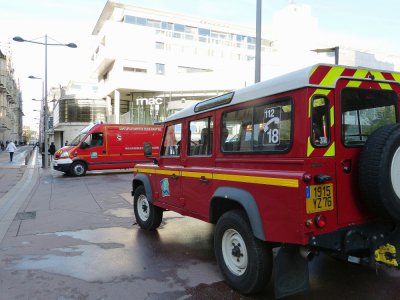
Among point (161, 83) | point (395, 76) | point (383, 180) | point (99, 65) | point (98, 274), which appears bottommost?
point (98, 274)

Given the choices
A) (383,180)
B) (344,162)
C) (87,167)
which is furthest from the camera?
(87,167)

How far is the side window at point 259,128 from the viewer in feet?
12.0

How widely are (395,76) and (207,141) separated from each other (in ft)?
7.71

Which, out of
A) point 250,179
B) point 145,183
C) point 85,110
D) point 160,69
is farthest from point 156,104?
point 250,179

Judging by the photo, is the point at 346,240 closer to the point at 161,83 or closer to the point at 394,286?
the point at 394,286

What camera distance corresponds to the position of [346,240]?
3434mm

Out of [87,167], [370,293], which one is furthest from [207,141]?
[87,167]

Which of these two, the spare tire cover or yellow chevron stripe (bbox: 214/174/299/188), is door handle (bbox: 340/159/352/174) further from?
yellow chevron stripe (bbox: 214/174/299/188)

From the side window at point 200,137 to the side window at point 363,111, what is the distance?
72.0 inches

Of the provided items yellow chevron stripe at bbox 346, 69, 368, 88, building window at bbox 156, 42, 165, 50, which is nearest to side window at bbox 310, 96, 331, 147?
yellow chevron stripe at bbox 346, 69, 368, 88

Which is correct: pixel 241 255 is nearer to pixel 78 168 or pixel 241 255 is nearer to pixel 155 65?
pixel 78 168

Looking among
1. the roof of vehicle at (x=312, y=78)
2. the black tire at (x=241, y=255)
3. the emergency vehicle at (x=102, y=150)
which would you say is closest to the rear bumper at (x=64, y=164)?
the emergency vehicle at (x=102, y=150)

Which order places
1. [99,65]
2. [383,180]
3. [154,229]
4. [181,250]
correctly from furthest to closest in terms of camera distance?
[99,65], [154,229], [181,250], [383,180]

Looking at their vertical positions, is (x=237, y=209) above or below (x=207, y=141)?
below
